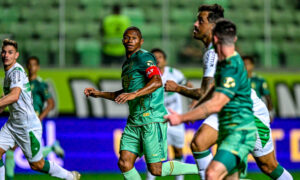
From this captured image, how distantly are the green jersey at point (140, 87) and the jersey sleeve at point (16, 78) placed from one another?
1463mm

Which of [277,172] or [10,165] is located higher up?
[277,172]

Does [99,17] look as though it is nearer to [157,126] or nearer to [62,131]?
[62,131]

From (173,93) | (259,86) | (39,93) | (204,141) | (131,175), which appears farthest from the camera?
(259,86)

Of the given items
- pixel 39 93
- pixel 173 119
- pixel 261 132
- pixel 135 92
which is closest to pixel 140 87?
pixel 135 92

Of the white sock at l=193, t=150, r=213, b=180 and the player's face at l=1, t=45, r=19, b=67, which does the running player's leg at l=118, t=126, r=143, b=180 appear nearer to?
the white sock at l=193, t=150, r=213, b=180

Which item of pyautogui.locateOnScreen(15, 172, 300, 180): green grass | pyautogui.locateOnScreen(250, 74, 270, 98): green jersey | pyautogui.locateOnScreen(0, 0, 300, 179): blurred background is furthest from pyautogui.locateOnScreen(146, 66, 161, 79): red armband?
pyautogui.locateOnScreen(0, 0, 300, 179): blurred background

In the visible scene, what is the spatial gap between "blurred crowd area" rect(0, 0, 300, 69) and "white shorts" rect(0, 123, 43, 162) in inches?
202

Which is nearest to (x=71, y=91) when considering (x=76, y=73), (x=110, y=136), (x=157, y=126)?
(x=76, y=73)

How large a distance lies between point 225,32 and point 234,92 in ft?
1.85

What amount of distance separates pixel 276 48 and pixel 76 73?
15.8 feet

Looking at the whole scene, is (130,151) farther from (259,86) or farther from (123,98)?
(259,86)

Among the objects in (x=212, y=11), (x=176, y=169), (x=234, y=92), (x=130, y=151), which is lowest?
(x=176, y=169)

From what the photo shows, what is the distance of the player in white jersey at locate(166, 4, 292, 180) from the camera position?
7039 mm

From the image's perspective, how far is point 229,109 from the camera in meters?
5.91
